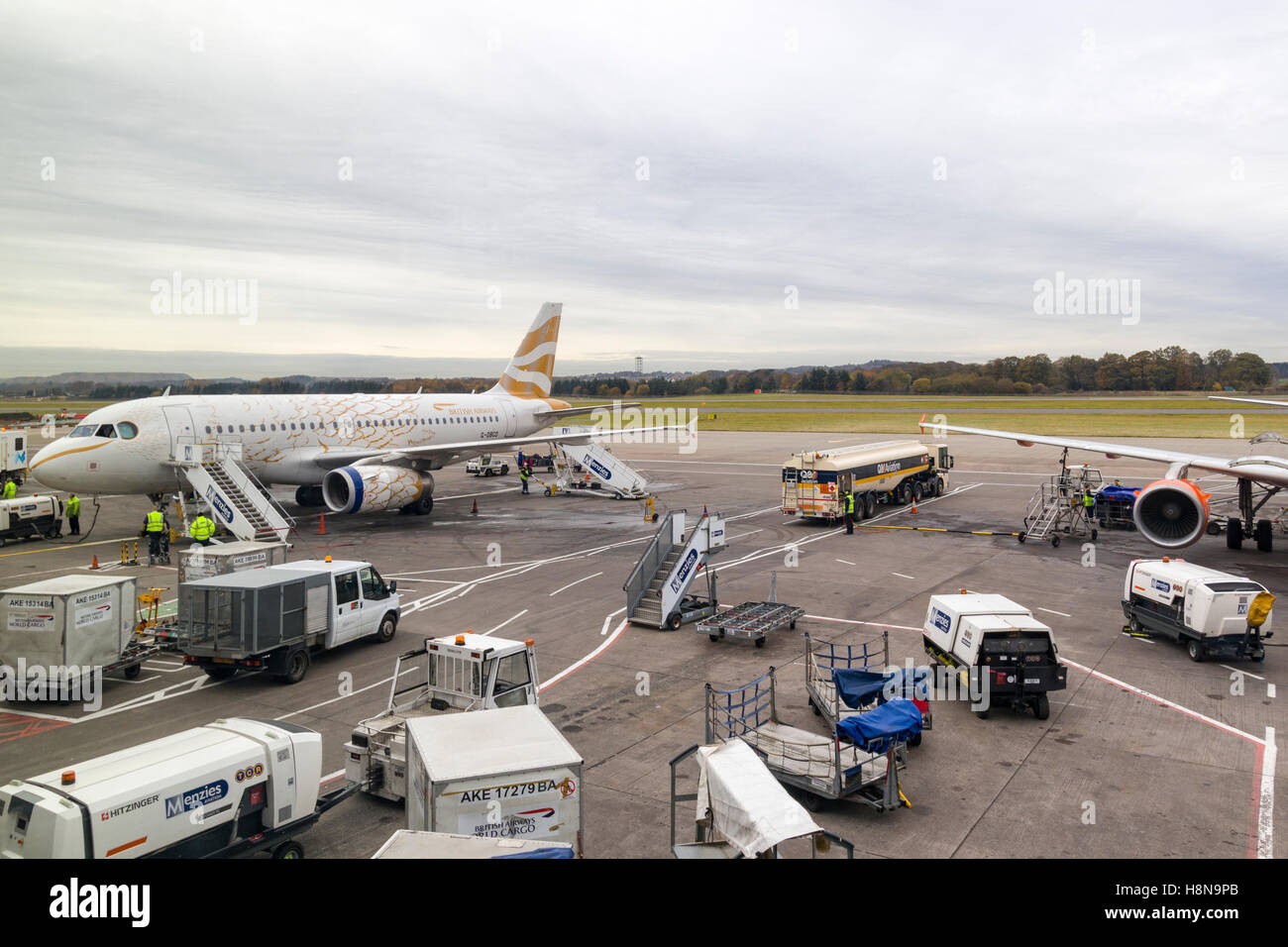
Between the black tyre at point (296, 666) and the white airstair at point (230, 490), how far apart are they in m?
15.5

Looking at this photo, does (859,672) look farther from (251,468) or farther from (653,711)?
(251,468)

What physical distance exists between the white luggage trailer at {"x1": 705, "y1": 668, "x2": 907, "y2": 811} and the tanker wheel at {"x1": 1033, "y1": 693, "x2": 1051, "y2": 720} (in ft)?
12.4

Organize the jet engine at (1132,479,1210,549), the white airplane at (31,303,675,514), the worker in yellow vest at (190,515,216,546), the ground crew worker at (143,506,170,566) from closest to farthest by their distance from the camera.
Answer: the jet engine at (1132,479,1210,549) < the worker in yellow vest at (190,515,216,546) < the ground crew worker at (143,506,170,566) < the white airplane at (31,303,675,514)

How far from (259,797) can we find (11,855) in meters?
2.37

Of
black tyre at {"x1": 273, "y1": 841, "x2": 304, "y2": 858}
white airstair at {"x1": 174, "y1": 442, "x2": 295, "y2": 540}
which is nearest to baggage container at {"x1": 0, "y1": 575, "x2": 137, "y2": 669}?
black tyre at {"x1": 273, "y1": 841, "x2": 304, "y2": 858}

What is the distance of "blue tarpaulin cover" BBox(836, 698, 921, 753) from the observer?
12.9 meters

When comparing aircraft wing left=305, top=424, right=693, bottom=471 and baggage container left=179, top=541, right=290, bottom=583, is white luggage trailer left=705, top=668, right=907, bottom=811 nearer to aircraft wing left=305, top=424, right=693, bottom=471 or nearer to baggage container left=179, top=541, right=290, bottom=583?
baggage container left=179, top=541, right=290, bottom=583

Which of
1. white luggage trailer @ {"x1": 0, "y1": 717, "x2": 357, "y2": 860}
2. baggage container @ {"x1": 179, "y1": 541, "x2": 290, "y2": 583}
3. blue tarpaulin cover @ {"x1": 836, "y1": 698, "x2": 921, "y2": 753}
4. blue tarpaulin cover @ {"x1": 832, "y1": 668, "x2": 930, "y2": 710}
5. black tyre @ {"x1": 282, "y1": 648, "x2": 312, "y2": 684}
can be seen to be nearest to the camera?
white luggage trailer @ {"x1": 0, "y1": 717, "x2": 357, "y2": 860}

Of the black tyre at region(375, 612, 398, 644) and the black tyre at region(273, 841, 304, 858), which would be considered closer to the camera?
the black tyre at region(273, 841, 304, 858)

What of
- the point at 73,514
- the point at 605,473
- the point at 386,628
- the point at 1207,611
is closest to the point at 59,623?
the point at 386,628

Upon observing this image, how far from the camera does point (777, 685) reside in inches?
693

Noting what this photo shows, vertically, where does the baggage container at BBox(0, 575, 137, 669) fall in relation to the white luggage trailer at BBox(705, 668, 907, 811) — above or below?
above

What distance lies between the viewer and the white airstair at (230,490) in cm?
3244

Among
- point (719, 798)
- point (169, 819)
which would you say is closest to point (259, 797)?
point (169, 819)
